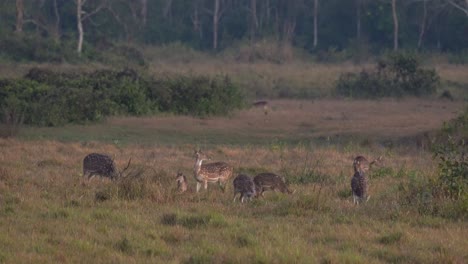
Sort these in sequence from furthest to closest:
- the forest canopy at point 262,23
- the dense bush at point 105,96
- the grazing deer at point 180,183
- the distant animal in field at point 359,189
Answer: the forest canopy at point 262,23
the dense bush at point 105,96
the grazing deer at point 180,183
the distant animal in field at point 359,189

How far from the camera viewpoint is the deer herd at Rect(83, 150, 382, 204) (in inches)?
484

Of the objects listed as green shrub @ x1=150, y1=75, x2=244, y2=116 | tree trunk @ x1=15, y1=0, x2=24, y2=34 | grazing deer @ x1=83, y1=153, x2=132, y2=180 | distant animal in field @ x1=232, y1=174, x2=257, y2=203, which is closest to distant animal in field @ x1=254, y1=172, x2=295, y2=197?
distant animal in field @ x1=232, y1=174, x2=257, y2=203

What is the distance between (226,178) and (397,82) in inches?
937

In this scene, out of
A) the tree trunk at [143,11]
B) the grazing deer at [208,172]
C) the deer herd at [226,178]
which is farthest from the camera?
the tree trunk at [143,11]

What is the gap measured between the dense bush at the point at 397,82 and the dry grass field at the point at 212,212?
607 inches

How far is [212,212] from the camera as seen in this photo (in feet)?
36.0

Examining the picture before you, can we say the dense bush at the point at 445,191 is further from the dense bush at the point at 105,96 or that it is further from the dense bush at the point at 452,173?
the dense bush at the point at 105,96

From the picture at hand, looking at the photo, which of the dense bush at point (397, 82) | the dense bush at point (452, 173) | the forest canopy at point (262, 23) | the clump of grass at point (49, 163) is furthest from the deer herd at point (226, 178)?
the forest canopy at point (262, 23)

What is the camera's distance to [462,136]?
66.5ft

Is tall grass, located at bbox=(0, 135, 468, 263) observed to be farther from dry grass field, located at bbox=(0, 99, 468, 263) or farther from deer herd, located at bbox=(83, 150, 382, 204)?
deer herd, located at bbox=(83, 150, 382, 204)

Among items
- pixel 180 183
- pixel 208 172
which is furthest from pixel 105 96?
pixel 180 183

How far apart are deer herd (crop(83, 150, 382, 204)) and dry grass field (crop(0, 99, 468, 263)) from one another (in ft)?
0.62

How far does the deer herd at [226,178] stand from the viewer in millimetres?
12297

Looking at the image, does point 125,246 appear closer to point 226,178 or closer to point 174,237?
point 174,237
